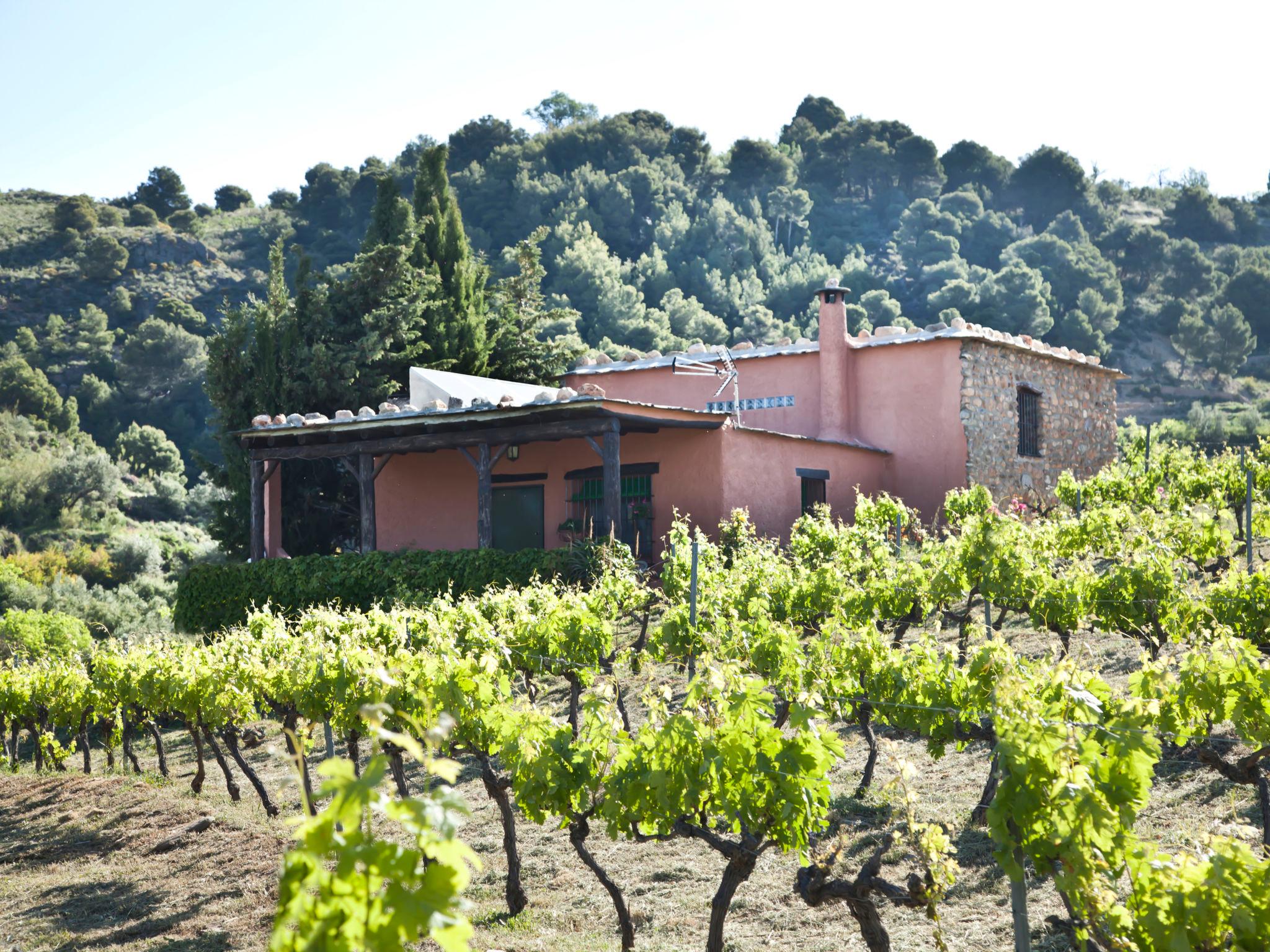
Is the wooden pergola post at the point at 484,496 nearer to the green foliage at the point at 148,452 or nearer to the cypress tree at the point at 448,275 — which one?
the cypress tree at the point at 448,275

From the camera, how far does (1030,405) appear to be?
18.2m

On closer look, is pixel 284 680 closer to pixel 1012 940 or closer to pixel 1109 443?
pixel 1012 940

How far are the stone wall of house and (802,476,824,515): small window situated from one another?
2235 millimetres

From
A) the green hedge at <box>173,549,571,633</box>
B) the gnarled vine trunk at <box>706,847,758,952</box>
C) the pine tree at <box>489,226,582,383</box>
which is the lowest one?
the gnarled vine trunk at <box>706,847,758,952</box>

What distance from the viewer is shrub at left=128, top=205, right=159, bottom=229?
196 feet

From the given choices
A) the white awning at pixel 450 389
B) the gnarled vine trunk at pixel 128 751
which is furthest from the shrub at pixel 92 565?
the gnarled vine trunk at pixel 128 751

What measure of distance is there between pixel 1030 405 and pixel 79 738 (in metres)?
14.3

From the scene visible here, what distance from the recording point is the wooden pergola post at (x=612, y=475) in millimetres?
13023

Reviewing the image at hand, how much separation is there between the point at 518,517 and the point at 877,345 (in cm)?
601

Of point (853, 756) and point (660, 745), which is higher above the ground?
point (660, 745)

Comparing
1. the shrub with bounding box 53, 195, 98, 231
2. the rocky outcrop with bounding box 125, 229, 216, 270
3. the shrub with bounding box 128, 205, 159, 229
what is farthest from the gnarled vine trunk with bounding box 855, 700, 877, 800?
the shrub with bounding box 128, 205, 159, 229

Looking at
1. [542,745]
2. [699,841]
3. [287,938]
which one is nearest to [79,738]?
[699,841]

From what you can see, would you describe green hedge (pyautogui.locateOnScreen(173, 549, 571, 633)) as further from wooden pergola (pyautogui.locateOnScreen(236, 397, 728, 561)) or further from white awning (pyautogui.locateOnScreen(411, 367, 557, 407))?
→ white awning (pyautogui.locateOnScreen(411, 367, 557, 407))

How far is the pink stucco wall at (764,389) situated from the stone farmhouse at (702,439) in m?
0.03
